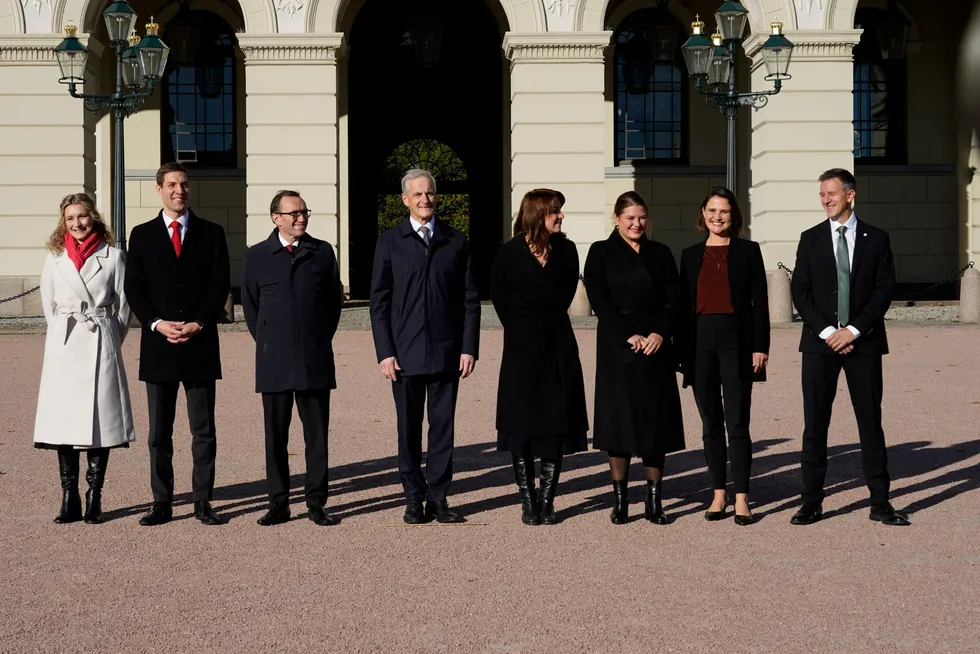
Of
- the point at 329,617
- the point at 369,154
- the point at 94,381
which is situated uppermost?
the point at 369,154

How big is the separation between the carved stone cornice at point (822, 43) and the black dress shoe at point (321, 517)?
17507mm

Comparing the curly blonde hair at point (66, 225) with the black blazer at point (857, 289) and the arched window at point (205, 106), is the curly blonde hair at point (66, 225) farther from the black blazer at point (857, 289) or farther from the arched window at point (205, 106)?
the arched window at point (205, 106)

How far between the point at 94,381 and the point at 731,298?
3.49m

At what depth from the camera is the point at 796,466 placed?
9.14 metres

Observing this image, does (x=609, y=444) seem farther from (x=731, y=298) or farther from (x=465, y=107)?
(x=465, y=107)

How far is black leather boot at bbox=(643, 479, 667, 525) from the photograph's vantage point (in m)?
7.31

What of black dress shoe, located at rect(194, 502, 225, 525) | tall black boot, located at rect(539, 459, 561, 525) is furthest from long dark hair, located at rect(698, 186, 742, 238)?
black dress shoe, located at rect(194, 502, 225, 525)

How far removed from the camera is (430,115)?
100ft

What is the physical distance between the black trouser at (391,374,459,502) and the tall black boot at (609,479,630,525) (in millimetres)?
905

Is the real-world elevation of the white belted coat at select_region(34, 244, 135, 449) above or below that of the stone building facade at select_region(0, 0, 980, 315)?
below

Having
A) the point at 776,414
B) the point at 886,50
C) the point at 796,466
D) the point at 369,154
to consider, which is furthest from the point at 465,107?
the point at 796,466

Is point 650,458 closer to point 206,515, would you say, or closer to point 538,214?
point 538,214

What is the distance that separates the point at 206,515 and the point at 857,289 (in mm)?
3710

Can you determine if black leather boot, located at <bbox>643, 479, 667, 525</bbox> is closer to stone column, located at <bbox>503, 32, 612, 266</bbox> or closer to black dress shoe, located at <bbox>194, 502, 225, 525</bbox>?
black dress shoe, located at <bbox>194, 502, 225, 525</bbox>
